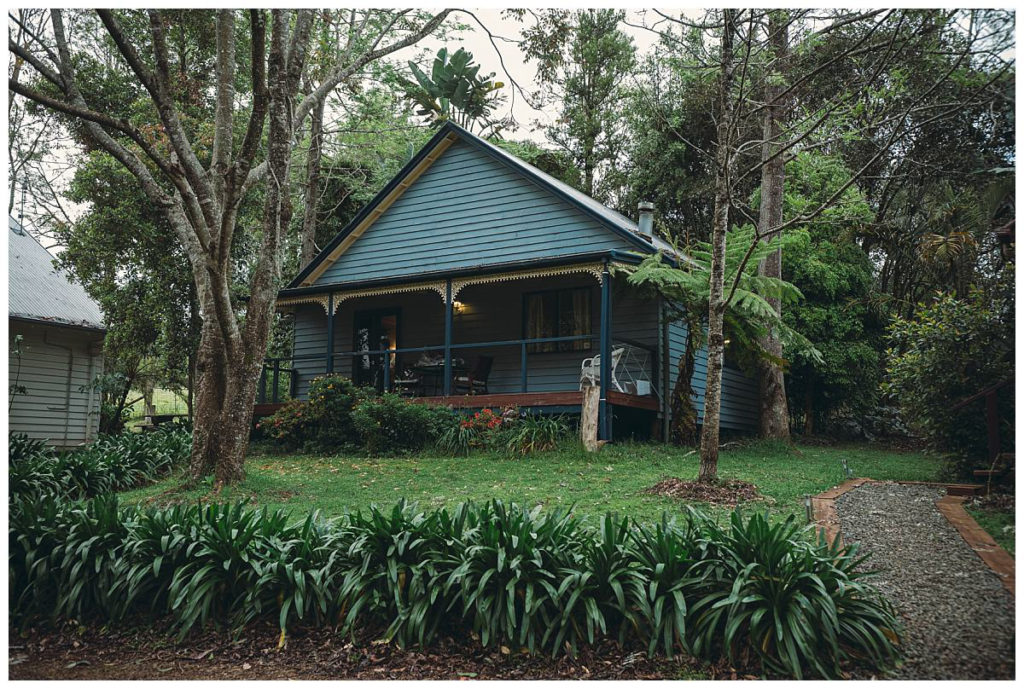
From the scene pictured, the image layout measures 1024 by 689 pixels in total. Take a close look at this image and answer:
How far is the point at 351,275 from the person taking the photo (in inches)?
635

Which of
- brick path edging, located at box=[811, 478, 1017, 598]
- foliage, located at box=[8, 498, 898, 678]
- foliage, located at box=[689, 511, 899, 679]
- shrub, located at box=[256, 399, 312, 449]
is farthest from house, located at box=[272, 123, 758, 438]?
foliage, located at box=[689, 511, 899, 679]

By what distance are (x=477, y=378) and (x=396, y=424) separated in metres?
2.90

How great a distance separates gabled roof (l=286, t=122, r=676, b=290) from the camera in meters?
13.3

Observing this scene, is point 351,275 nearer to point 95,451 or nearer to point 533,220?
point 533,220

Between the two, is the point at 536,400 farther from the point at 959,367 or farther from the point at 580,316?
the point at 959,367

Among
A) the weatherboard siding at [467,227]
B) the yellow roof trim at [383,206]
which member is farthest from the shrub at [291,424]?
the yellow roof trim at [383,206]

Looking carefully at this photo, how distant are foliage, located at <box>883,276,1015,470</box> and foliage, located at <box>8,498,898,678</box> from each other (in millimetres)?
4137

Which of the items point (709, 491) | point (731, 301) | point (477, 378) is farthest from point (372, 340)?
point (709, 491)

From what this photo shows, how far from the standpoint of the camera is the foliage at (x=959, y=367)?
7.40 meters

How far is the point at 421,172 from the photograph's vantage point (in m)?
15.7

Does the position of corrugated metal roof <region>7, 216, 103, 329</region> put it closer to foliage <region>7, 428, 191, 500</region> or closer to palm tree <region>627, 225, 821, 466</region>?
foliage <region>7, 428, 191, 500</region>

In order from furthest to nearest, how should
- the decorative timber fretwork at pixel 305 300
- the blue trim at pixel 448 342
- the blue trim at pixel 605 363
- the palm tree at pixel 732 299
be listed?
the decorative timber fretwork at pixel 305 300
the blue trim at pixel 448 342
the blue trim at pixel 605 363
the palm tree at pixel 732 299

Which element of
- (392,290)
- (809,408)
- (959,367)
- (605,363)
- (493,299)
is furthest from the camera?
(809,408)

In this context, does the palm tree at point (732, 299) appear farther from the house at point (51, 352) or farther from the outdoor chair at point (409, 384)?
the house at point (51, 352)
